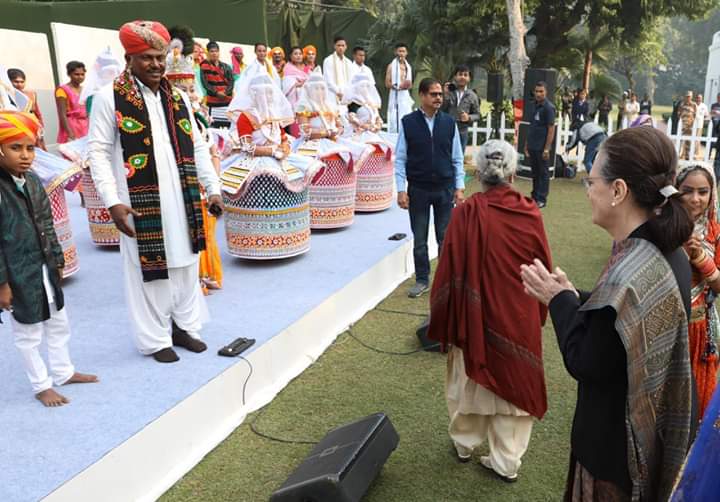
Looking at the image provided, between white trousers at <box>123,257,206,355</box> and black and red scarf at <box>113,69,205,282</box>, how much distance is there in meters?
0.12

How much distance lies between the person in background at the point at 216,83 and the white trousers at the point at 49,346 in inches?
200

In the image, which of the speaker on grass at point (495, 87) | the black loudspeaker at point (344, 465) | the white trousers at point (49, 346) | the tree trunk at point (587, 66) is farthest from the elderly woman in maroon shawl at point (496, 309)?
the tree trunk at point (587, 66)

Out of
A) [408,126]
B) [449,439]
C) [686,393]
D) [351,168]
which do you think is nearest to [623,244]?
[686,393]

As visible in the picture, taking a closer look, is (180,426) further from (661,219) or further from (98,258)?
(98,258)

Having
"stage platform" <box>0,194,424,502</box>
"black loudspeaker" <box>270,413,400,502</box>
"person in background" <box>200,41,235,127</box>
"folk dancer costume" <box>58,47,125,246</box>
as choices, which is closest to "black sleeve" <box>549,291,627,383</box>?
"black loudspeaker" <box>270,413,400,502</box>

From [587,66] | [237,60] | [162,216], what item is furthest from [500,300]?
[587,66]

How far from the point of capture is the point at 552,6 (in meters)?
15.3

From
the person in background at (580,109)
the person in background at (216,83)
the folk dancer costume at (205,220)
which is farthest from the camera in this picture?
the person in background at (580,109)

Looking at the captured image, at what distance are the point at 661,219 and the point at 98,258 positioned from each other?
498 centimetres

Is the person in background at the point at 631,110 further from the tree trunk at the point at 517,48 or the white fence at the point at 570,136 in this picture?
the tree trunk at the point at 517,48

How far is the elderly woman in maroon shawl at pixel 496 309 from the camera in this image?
8.25ft

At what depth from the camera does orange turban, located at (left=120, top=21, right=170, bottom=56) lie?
284 centimetres

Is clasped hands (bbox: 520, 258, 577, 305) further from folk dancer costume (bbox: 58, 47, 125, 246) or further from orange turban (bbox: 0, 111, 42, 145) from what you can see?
folk dancer costume (bbox: 58, 47, 125, 246)

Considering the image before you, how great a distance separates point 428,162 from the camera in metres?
4.56
